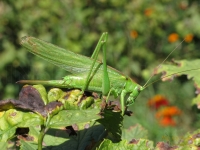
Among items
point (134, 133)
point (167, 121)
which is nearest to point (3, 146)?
point (134, 133)

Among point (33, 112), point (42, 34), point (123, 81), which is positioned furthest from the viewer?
point (42, 34)

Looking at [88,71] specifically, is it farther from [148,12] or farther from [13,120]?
[148,12]

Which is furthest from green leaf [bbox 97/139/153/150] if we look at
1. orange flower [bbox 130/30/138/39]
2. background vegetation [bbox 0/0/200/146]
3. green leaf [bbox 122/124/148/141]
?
orange flower [bbox 130/30/138/39]

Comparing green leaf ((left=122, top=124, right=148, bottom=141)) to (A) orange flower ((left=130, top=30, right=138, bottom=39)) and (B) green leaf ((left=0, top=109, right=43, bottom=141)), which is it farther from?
(A) orange flower ((left=130, top=30, right=138, bottom=39))

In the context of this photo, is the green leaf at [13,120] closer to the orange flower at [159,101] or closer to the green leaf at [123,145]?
the green leaf at [123,145]

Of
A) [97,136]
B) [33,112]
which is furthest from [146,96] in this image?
[33,112]

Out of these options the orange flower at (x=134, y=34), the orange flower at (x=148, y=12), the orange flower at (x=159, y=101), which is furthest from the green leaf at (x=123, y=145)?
the orange flower at (x=148, y=12)

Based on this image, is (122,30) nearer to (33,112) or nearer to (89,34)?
(89,34)
